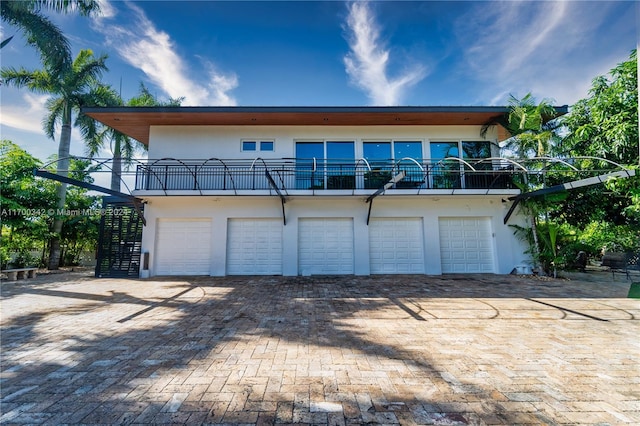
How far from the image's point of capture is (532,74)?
891cm

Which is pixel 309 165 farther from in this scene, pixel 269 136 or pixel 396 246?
pixel 396 246

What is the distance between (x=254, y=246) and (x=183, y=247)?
2883mm

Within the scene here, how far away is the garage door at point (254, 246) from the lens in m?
10.4

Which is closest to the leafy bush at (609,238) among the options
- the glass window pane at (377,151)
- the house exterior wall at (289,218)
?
the house exterior wall at (289,218)

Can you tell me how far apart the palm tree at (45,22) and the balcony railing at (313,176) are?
651 cm

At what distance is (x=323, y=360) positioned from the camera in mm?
3309

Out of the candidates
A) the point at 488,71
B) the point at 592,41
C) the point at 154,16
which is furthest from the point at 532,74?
the point at 154,16

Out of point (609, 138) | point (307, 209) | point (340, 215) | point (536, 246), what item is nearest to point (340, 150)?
point (340, 215)

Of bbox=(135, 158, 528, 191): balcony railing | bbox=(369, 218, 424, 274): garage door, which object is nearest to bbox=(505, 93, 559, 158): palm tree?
bbox=(135, 158, 528, 191): balcony railing

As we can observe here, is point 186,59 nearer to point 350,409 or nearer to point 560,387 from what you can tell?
point 350,409

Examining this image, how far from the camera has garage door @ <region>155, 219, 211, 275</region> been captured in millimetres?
10398

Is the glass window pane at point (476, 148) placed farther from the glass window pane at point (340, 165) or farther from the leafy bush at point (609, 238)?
the leafy bush at point (609, 238)

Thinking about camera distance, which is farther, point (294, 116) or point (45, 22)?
point (45, 22)

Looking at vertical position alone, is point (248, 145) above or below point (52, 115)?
below
